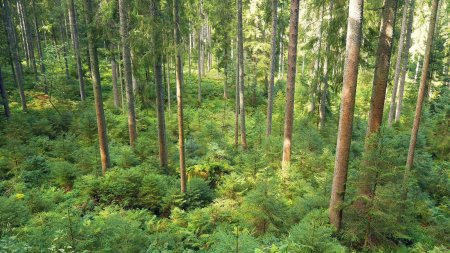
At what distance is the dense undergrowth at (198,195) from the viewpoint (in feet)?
20.4

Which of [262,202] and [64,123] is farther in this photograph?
[64,123]

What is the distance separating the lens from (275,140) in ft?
51.3

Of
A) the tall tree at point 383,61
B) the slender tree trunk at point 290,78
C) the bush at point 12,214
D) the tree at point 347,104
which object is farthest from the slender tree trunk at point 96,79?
the tall tree at point 383,61

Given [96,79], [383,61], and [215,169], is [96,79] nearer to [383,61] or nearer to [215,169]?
[215,169]

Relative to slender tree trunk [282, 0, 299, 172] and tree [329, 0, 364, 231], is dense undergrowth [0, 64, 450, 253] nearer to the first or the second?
tree [329, 0, 364, 231]

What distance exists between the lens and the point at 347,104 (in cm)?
644

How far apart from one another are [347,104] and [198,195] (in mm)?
6511

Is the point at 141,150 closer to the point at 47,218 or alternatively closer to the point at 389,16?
the point at 47,218

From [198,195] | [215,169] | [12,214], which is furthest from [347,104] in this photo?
[12,214]

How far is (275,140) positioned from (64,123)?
14.0 meters

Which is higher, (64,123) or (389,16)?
(389,16)

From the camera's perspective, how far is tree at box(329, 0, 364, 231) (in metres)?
6.14

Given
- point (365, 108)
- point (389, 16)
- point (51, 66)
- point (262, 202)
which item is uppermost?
point (389, 16)

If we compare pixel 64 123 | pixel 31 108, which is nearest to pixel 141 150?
pixel 64 123
